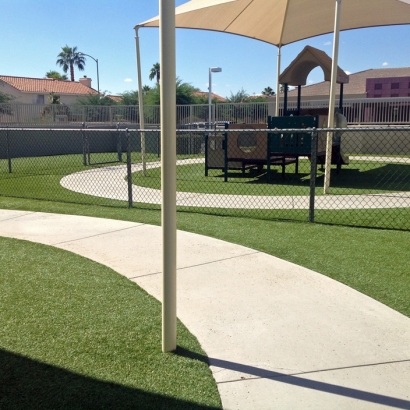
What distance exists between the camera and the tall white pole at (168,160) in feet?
9.49

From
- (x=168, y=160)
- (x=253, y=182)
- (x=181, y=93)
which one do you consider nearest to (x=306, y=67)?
(x=253, y=182)

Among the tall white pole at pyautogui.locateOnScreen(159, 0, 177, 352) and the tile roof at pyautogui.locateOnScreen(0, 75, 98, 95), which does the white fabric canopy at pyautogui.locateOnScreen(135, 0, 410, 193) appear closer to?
the tall white pole at pyautogui.locateOnScreen(159, 0, 177, 352)

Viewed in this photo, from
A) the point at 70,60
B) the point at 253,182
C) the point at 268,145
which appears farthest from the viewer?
the point at 70,60

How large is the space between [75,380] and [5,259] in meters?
2.91

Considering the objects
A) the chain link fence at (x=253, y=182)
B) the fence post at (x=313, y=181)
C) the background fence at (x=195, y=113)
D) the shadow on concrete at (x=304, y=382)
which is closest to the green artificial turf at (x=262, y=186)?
the chain link fence at (x=253, y=182)

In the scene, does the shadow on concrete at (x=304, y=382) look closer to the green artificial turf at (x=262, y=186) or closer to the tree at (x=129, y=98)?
the green artificial turf at (x=262, y=186)

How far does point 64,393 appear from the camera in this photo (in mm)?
2730

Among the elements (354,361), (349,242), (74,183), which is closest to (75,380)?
(354,361)

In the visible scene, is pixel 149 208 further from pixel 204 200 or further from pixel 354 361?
pixel 354 361

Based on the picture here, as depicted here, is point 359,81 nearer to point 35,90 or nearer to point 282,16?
point 282,16

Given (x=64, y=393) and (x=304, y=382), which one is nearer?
(x=64, y=393)

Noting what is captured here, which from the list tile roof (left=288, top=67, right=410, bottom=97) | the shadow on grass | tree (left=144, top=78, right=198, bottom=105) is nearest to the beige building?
tile roof (left=288, top=67, right=410, bottom=97)

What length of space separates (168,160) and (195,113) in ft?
72.5

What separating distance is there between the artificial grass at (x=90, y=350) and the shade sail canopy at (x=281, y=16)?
9.15 meters
